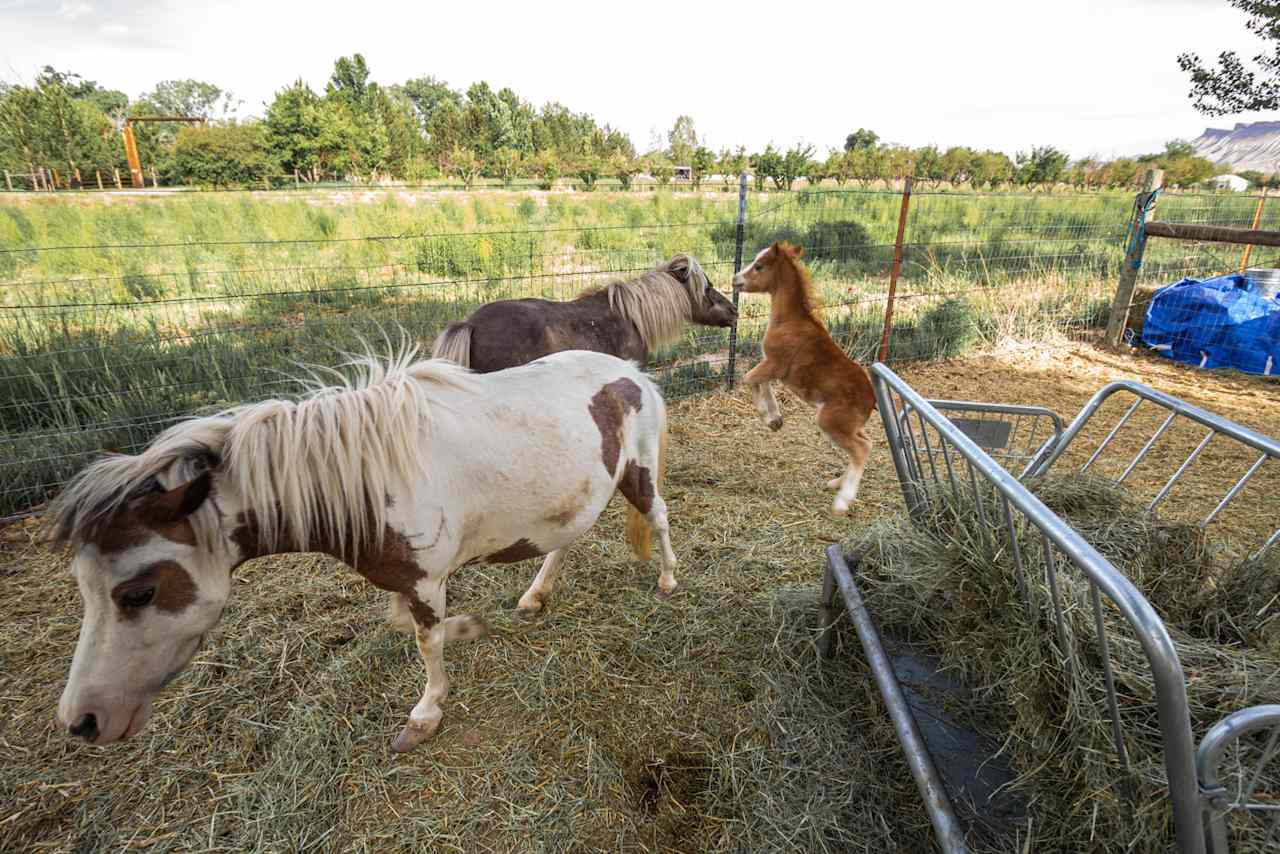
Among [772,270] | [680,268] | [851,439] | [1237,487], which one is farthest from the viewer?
[680,268]

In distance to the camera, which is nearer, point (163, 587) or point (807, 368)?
point (163, 587)

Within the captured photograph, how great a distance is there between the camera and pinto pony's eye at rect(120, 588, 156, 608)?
5.30 ft

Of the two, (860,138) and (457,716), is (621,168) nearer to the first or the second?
(860,138)

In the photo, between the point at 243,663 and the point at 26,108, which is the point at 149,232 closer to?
the point at 26,108

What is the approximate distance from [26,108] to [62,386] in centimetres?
2364

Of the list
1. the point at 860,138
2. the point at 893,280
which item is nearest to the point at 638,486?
the point at 893,280

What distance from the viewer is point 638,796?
215 centimetres

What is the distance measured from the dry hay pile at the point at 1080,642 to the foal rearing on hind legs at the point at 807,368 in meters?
1.89

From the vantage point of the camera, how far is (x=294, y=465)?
178cm

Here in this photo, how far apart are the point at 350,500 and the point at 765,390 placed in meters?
3.64

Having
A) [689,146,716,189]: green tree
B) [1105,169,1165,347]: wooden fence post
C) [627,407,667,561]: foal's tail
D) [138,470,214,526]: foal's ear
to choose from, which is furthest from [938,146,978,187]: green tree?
[138,470,214,526]: foal's ear

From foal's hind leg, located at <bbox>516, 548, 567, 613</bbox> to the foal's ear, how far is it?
1.69 metres

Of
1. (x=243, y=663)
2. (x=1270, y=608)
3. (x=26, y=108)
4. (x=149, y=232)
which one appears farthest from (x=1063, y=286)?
(x=26, y=108)

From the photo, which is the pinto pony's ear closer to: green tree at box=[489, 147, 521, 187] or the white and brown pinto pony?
the white and brown pinto pony
